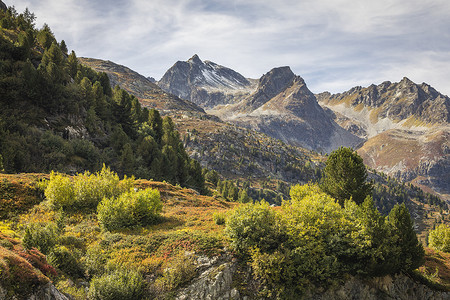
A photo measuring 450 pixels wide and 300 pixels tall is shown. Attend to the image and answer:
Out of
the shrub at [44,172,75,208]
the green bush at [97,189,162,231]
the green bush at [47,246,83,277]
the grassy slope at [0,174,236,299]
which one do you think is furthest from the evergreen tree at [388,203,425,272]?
the shrub at [44,172,75,208]

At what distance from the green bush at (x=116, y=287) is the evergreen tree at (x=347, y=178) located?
29.3 meters

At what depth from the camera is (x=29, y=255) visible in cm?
1200

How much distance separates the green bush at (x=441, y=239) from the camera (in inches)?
1359

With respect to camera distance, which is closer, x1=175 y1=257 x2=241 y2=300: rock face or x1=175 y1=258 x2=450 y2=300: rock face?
x1=175 y1=257 x2=241 y2=300: rock face

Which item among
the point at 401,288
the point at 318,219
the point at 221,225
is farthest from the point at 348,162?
the point at 221,225

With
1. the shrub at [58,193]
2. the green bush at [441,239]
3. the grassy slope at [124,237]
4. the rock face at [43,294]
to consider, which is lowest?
the green bush at [441,239]

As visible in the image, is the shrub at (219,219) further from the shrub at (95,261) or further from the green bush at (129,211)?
the shrub at (95,261)

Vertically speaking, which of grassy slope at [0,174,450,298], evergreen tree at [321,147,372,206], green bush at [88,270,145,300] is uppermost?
evergreen tree at [321,147,372,206]

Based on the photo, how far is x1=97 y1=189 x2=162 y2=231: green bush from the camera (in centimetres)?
1995

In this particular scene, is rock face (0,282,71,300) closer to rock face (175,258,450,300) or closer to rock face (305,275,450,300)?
rock face (175,258,450,300)

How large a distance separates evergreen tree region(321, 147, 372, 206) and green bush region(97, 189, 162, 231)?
82.0 feet

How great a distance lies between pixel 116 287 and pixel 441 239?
4318 cm

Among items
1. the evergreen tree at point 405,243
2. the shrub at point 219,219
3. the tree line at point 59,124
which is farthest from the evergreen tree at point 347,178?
the tree line at point 59,124

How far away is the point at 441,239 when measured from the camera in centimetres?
3588
